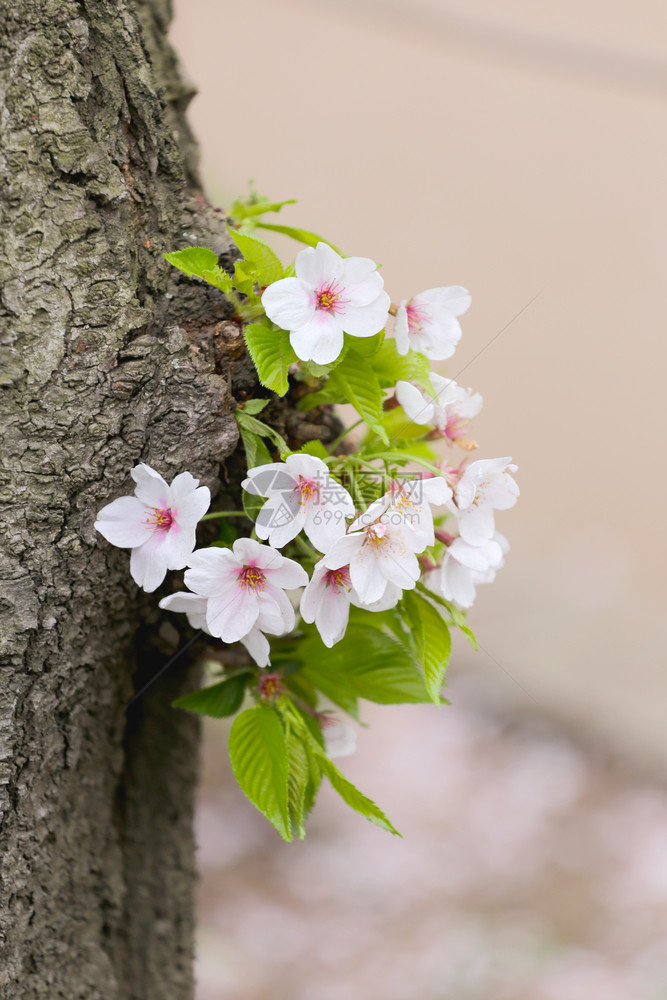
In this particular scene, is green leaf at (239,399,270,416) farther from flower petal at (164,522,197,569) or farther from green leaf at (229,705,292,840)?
green leaf at (229,705,292,840)

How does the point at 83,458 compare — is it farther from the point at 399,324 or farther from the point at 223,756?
the point at 223,756

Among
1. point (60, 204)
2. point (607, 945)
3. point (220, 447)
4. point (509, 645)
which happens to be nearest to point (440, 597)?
point (220, 447)

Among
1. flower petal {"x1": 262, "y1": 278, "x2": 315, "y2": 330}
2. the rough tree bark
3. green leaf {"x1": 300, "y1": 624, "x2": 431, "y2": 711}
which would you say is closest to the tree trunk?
the rough tree bark

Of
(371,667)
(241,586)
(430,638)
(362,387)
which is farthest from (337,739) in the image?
(362,387)

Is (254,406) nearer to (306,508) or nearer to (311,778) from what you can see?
(306,508)

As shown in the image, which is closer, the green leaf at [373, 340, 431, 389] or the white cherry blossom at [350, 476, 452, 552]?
the white cherry blossom at [350, 476, 452, 552]

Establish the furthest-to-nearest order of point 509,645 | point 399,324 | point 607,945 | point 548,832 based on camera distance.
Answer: point 509,645 < point 548,832 < point 607,945 < point 399,324

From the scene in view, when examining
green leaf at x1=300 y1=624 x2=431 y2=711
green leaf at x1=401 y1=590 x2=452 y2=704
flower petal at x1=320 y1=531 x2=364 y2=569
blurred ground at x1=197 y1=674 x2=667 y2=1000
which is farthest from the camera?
blurred ground at x1=197 y1=674 x2=667 y2=1000
